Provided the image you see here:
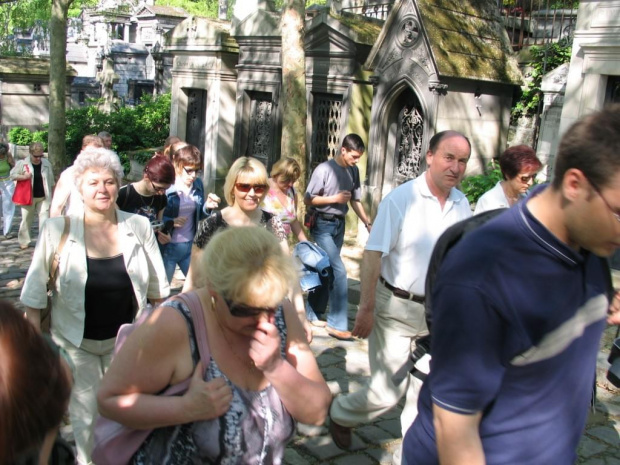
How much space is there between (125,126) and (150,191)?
54.1 feet

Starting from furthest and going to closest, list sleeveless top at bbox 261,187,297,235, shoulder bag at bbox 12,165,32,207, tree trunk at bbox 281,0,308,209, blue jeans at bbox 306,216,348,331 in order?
1. shoulder bag at bbox 12,165,32,207
2. tree trunk at bbox 281,0,308,209
3. blue jeans at bbox 306,216,348,331
4. sleeveless top at bbox 261,187,297,235

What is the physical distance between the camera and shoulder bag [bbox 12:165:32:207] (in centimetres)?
1056

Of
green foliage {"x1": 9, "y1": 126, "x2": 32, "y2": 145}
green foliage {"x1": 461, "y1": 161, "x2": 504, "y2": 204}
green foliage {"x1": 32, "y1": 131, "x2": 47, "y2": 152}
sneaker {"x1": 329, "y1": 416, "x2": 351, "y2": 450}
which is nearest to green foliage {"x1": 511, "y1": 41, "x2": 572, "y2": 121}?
green foliage {"x1": 461, "y1": 161, "x2": 504, "y2": 204}

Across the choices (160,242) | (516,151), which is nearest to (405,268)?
(516,151)

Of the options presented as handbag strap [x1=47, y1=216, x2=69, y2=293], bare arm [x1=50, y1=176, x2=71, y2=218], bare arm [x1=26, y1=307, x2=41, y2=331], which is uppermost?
handbag strap [x1=47, y1=216, x2=69, y2=293]

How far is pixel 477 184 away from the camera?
979cm

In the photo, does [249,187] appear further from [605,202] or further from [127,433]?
[605,202]

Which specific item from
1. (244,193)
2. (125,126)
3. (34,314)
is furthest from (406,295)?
(125,126)

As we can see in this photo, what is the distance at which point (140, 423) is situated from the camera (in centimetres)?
222

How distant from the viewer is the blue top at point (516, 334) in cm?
192

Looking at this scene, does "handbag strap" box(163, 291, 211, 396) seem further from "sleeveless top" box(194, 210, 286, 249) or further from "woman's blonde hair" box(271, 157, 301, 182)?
"woman's blonde hair" box(271, 157, 301, 182)

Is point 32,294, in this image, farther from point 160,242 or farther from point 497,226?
point 497,226

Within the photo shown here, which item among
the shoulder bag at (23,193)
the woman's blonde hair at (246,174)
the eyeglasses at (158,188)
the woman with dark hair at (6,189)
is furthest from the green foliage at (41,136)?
the woman's blonde hair at (246,174)

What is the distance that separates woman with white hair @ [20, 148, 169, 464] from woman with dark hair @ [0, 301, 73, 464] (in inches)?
92.7
